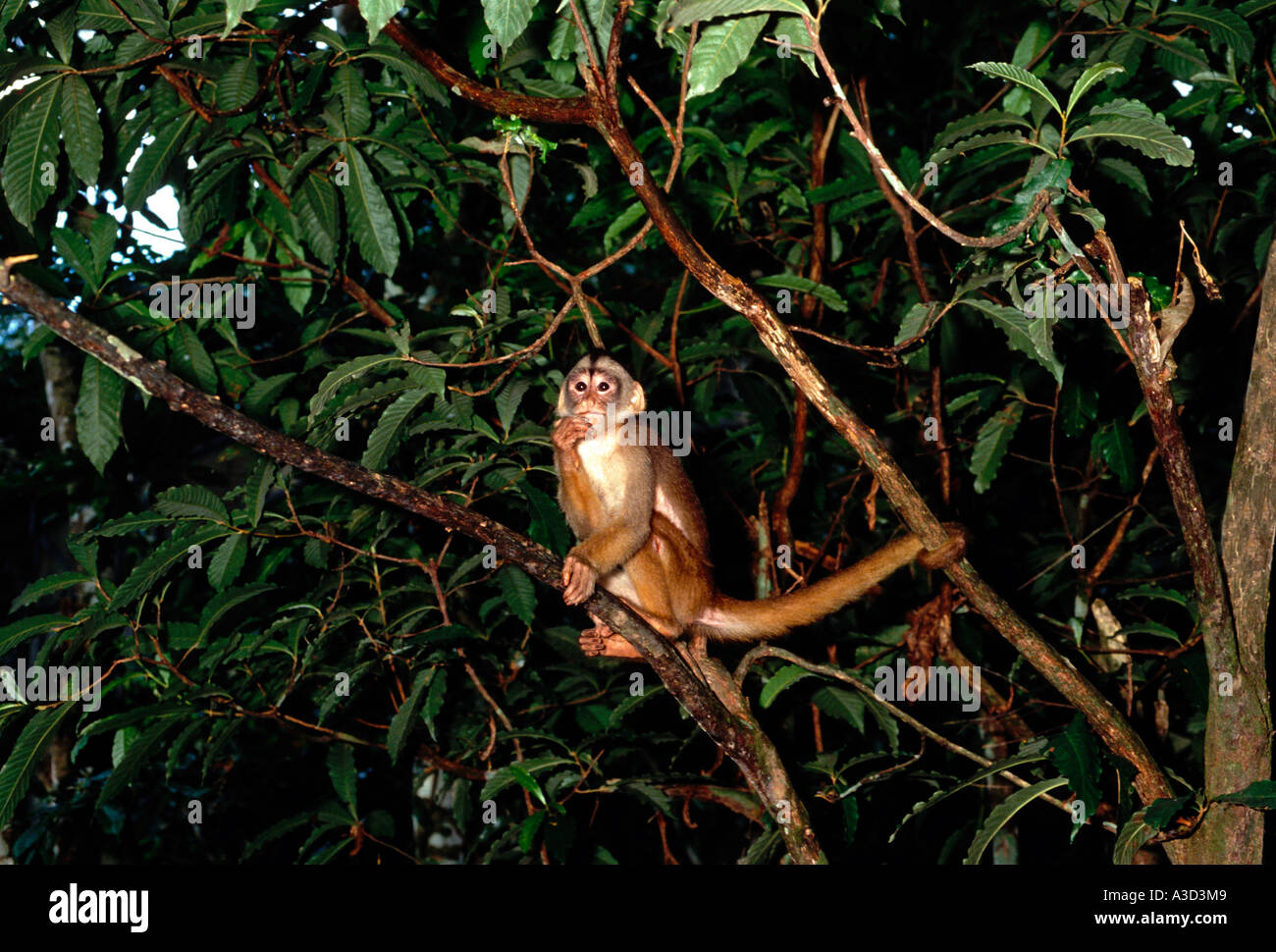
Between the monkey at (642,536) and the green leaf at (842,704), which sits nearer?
the monkey at (642,536)

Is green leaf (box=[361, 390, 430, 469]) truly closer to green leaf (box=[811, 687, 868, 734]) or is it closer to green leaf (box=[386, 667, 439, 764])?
green leaf (box=[386, 667, 439, 764])

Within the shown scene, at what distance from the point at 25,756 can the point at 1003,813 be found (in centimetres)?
385

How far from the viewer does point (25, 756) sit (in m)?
4.17

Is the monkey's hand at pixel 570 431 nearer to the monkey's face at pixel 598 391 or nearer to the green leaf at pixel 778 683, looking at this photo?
the monkey's face at pixel 598 391

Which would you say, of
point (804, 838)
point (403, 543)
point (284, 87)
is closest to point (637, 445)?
point (403, 543)

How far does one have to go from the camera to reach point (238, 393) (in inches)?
210

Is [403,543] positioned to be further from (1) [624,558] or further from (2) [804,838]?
(2) [804,838]

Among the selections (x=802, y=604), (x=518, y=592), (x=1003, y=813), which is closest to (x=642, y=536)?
(x=518, y=592)

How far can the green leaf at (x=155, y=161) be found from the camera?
4375mm

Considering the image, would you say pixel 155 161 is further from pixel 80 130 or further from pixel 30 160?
pixel 30 160

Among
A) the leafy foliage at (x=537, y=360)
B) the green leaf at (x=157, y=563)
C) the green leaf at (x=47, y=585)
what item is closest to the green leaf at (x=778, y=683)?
the leafy foliage at (x=537, y=360)

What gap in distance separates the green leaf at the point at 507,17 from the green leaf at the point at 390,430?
2013 mm

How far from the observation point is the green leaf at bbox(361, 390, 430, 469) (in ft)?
14.1
